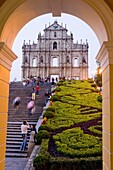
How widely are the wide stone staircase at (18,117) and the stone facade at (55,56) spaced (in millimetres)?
16566

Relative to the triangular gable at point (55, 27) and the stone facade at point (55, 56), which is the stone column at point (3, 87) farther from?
the triangular gable at point (55, 27)

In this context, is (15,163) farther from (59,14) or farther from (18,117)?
(18,117)

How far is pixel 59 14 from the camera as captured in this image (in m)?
5.62

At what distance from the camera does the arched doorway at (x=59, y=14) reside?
14.5 feet

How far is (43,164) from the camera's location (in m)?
8.38

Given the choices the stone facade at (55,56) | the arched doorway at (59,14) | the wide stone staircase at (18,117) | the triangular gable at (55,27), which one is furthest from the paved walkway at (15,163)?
the triangular gable at (55,27)

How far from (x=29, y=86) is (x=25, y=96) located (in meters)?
4.81

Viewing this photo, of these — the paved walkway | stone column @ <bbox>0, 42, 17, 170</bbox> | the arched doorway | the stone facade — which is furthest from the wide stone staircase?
the stone facade

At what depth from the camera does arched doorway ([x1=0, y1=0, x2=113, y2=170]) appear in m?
4.43

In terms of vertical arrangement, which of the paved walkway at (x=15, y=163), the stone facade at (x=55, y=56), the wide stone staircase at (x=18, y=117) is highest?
the stone facade at (x=55, y=56)

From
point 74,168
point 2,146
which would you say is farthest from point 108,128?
point 74,168

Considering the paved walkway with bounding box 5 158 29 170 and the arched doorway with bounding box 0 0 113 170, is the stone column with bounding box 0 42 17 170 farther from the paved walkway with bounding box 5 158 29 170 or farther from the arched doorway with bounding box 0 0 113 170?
the paved walkway with bounding box 5 158 29 170

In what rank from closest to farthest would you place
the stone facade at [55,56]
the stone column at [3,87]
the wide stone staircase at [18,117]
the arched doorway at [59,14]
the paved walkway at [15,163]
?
the arched doorway at [59,14] → the stone column at [3,87] → the paved walkway at [15,163] → the wide stone staircase at [18,117] → the stone facade at [55,56]

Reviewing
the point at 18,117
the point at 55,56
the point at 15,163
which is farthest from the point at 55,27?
the point at 15,163
